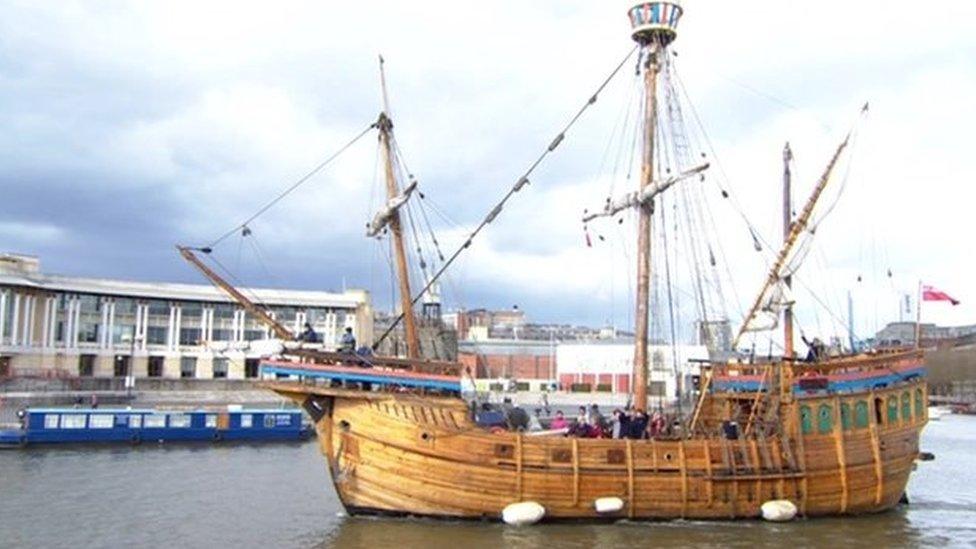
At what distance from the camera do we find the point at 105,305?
86562 millimetres

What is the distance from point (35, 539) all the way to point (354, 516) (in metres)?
8.87

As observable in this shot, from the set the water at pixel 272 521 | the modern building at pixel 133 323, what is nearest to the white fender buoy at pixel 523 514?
the water at pixel 272 521

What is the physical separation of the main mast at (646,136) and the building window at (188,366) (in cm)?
6878

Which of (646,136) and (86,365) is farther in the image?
(86,365)

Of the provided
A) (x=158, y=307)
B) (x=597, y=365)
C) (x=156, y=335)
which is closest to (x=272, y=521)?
(x=156, y=335)

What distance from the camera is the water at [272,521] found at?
25.1m

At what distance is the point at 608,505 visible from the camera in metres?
26.1

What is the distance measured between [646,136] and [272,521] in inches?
714

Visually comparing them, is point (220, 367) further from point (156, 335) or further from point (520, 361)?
point (520, 361)

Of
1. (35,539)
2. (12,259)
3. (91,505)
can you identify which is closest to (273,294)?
(12,259)

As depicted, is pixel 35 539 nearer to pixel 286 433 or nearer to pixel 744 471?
pixel 744 471

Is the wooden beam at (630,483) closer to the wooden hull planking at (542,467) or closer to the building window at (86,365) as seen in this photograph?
the wooden hull planking at (542,467)

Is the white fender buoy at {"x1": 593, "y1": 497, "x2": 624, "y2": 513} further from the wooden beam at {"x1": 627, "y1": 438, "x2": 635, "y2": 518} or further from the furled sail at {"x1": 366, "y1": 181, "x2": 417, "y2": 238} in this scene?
the furled sail at {"x1": 366, "y1": 181, "x2": 417, "y2": 238}

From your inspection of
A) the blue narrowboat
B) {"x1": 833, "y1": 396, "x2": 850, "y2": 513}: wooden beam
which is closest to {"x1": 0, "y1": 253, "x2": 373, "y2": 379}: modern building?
the blue narrowboat
